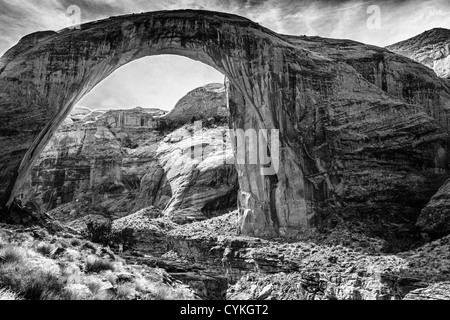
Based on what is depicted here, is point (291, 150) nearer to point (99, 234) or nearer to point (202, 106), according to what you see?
point (99, 234)

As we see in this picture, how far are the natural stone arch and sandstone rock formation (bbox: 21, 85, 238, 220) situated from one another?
18098 millimetres

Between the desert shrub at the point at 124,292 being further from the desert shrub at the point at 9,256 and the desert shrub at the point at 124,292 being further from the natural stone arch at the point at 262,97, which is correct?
the natural stone arch at the point at 262,97

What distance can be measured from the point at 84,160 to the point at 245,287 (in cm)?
4493

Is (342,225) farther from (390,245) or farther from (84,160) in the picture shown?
(84,160)

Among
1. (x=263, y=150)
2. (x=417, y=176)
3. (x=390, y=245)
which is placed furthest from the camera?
Answer: (x=263, y=150)

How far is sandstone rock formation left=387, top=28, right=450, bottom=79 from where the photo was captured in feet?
137

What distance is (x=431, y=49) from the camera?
4438cm

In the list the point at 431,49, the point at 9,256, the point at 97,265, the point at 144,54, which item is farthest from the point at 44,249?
the point at 431,49

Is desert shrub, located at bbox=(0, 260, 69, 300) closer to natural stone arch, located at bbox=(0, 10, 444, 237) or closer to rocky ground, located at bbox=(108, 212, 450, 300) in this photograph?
rocky ground, located at bbox=(108, 212, 450, 300)

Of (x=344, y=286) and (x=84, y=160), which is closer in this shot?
(x=344, y=286)

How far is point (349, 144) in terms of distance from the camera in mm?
28656

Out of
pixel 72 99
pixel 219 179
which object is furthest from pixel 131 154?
pixel 72 99

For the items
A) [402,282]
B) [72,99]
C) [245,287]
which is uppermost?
[72,99]

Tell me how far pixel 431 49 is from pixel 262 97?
27147 mm
